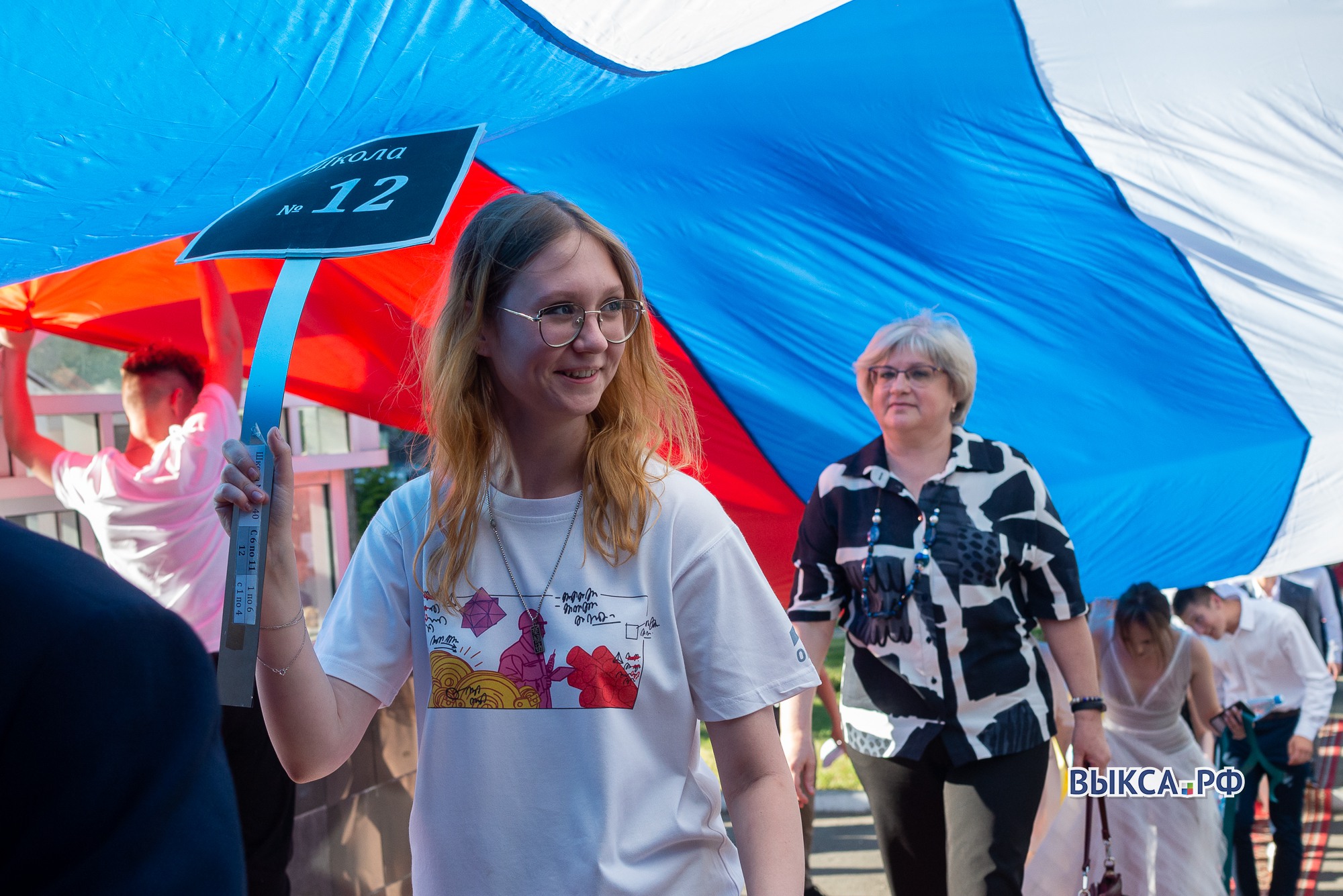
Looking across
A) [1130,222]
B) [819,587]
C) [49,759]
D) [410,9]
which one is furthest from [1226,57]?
[49,759]

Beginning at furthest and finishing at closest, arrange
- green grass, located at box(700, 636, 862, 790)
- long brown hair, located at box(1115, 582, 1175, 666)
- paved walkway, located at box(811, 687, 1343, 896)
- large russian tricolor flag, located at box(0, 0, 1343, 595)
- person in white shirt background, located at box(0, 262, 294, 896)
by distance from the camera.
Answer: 1. green grass, located at box(700, 636, 862, 790)
2. paved walkway, located at box(811, 687, 1343, 896)
3. long brown hair, located at box(1115, 582, 1175, 666)
4. person in white shirt background, located at box(0, 262, 294, 896)
5. large russian tricolor flag, located at box(0, 0, 1343, 595)

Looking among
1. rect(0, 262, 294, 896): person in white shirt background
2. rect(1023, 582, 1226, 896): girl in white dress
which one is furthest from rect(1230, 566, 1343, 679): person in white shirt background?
rect(0, 262, 294, 896): person in white shirt background

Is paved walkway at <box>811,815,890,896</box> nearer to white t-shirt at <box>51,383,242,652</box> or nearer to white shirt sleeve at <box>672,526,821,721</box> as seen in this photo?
white t-shirt at <box>51,383,242,652</box>

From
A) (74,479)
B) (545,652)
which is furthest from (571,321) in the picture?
(74,479)

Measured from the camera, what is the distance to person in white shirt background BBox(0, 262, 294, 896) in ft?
11.4

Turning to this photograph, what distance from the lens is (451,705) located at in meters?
1.49

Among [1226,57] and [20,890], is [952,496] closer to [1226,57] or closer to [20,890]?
[1226,57]

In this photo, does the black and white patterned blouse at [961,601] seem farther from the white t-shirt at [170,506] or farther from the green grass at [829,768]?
the green grass at [829,768]

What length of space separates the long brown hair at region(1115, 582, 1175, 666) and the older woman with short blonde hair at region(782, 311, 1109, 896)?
1.71 meters

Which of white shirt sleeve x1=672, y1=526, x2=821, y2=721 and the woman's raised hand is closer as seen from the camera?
the woman's raised hand

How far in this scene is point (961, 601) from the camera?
2.85m

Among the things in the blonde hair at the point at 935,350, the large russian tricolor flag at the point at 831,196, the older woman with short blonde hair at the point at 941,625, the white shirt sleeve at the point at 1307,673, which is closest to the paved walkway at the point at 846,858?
the large russian tricolor flag at the point at 831,196

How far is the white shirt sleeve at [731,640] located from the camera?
1.48 meters

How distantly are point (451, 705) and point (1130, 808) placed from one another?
3555 mm
